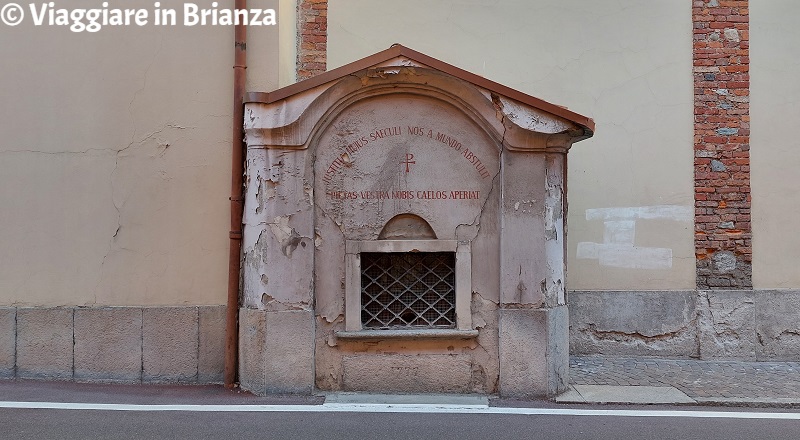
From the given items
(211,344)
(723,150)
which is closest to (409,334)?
(211,344)

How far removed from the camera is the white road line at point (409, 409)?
6.16m

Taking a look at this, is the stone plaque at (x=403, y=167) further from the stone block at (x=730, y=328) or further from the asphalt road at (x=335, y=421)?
the stone block at (x=730, y=328)

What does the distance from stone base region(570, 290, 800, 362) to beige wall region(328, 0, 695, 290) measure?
0.69 ft

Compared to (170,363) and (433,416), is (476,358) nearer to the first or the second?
(433,416)

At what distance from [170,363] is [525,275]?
387 cm

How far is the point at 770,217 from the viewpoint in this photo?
344 inches

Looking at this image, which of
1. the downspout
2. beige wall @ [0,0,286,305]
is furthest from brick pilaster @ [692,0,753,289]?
the downspout

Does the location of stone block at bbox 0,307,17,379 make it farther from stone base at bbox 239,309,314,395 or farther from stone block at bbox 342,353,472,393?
stone block at bbox 342,353,472,393

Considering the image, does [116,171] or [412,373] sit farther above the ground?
[116,171]

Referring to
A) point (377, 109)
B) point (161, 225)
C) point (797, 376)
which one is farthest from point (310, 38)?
point (797, 376)

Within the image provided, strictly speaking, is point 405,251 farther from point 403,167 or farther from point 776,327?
point 776,327

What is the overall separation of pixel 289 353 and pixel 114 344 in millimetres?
2067

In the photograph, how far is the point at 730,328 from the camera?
8672 millimetres

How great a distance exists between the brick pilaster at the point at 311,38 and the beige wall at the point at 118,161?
1297 mm
